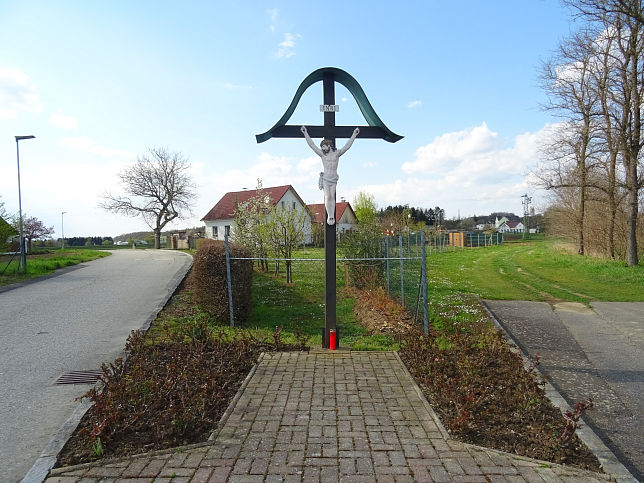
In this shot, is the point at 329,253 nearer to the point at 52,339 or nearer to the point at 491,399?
the point at 491,399

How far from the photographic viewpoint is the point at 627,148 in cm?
1966

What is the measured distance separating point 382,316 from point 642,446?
5.15 meters

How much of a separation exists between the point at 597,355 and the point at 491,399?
3368mm

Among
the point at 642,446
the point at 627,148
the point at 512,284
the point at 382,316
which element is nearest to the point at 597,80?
the point at 627,148

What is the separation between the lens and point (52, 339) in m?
7.73

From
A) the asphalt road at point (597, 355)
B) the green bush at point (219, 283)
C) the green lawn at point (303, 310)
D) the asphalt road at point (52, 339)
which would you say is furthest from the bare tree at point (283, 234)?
the asphalt road at point (597, 355)

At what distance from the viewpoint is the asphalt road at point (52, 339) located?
4285 millimetres

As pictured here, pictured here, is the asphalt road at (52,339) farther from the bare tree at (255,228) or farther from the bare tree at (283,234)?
the bare tree at (283,234)

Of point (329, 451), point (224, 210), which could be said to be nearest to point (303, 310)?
point (329, 451)

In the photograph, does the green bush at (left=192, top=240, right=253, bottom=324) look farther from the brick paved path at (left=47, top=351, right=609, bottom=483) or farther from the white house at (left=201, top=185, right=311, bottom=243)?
the white house at (left=201, top=185, right=311, bottom=243)

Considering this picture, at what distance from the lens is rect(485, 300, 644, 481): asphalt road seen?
14.3 feet

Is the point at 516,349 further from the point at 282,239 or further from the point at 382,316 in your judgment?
the point at 282,239

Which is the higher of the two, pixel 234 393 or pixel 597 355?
pixel 234 393

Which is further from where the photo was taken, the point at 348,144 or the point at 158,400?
the point at 348,144
